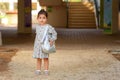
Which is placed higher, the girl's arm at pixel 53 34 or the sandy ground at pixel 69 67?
the girl's arm at pixel 53 34

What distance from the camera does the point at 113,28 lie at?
21391 millimetres

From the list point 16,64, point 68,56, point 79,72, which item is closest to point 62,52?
point 68,56

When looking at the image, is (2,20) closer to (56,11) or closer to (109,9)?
(56,11)

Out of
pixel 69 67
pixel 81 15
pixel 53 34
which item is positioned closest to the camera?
pixel 53 34

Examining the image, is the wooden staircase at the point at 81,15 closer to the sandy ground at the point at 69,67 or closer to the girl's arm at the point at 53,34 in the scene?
the sandy ground at the point at 69,67

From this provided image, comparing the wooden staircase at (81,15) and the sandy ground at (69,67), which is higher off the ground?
the wooden staircase at (81,15)

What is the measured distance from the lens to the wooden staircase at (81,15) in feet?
91.2

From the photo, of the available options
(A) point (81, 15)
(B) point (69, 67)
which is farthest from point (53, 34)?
(A) point (81, 15)

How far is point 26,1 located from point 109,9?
4554mm

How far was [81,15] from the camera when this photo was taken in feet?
94.0

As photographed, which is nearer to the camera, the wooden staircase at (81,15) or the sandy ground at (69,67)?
the sandy ground at (69,67)

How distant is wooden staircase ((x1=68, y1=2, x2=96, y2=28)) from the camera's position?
91.2ft

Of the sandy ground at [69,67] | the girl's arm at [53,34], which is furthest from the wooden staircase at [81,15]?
the girl's arm at [53,34]

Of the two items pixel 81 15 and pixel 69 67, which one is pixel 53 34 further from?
pixel 81 15
